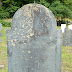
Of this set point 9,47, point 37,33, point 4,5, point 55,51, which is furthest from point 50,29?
point 4,5

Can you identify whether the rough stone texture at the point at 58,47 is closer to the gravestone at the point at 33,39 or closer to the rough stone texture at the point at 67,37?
the gravestone at the point at 33,39

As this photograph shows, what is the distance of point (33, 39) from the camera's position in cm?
316

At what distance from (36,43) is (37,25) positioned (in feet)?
1.26

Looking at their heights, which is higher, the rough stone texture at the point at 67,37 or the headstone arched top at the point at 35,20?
the headstone arched top at the point at 35,20

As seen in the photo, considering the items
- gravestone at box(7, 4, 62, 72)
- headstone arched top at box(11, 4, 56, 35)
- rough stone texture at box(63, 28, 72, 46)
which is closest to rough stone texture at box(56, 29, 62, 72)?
gravestone at box(7, 4, 62, 72)

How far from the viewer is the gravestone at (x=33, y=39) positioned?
312cm

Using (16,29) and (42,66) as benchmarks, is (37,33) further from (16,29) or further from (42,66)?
(42,66)

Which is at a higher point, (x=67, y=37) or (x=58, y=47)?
(x=58, y=47)

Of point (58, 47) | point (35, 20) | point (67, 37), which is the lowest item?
point (67, 37)

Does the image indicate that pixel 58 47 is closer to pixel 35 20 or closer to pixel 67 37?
pixel 35 20

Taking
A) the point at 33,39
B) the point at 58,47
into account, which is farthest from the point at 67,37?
the point at 33,39

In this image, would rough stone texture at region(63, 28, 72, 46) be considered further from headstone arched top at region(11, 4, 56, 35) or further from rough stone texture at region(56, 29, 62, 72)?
headstone arched top at region(11, 4, 56, 35)

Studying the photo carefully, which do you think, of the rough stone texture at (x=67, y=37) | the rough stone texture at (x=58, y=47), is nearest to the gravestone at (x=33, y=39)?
the rough stone texture at (x=58, y=47)

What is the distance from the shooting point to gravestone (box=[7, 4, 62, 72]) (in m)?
3.12
